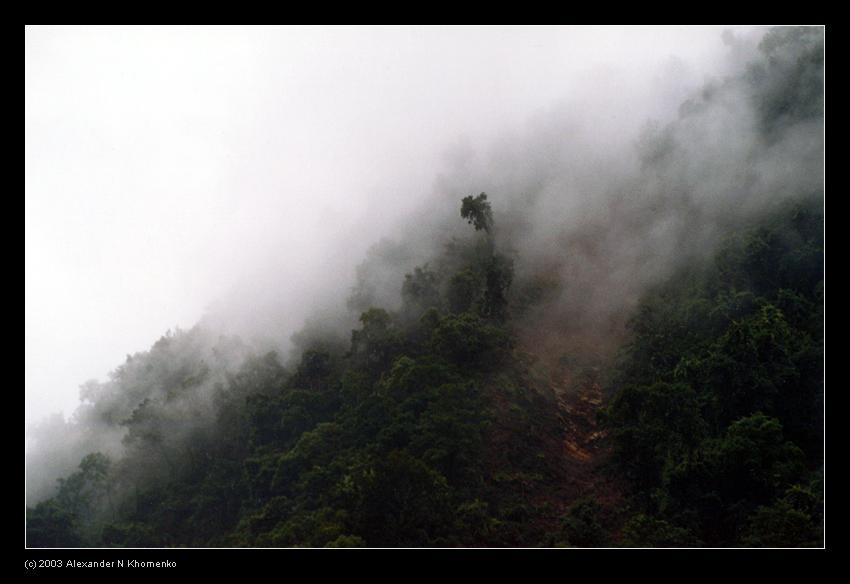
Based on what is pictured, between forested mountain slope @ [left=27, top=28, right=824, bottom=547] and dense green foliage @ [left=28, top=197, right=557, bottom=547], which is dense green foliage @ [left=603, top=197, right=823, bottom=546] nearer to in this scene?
forested mountain slope @ [left=27, top=28, right=824, bottom=547]

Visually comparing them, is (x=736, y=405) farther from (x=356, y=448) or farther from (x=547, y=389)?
(x=356, y=448)

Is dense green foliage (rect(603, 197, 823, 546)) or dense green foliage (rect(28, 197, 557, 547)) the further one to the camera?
dense green foliage (rect(28, 197, 557, 547))

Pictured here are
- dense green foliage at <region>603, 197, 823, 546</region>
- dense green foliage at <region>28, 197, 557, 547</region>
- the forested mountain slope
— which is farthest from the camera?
dense green foliage at <region>28, 197, 557, 547</region>

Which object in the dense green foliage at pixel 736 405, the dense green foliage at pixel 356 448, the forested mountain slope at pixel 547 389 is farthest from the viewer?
the dense green foliage at pixel 356 448

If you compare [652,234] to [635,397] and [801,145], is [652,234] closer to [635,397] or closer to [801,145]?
[801,145]

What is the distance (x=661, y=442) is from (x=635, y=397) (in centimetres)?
177

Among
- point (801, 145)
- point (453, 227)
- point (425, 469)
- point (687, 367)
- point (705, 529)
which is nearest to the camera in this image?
point (705, 529)

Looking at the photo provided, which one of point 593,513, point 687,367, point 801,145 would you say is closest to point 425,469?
point 593,513

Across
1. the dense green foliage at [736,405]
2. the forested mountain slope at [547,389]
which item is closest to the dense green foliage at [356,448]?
the forested mountain slope at [547,389]

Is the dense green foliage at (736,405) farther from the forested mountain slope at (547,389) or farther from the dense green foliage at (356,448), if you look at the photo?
the dense green foliage at (356,448)

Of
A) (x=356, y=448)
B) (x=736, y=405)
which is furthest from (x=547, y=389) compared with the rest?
(x=356, y=448)

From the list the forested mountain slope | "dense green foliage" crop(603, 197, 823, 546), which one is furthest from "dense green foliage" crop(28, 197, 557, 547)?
"dense green foliage" crop(603, 197, 823, 546)

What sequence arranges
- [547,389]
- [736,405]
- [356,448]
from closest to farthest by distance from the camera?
[736,405]
[356,448]
[547,389]
